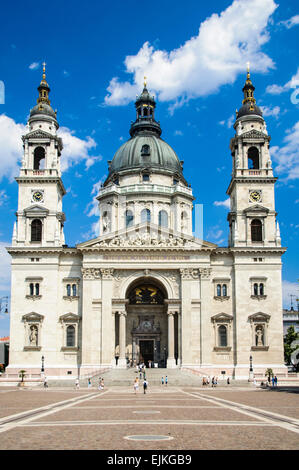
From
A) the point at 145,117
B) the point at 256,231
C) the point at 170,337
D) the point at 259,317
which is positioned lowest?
the point at 170,337

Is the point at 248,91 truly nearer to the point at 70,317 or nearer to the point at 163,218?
the point at 163,218

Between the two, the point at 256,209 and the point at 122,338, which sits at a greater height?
the point at 256,209

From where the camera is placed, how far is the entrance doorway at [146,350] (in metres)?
69.2

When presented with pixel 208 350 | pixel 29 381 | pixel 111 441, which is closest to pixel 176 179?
pixel 208 350

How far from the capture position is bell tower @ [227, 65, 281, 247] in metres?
67.4

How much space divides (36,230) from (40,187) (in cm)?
518

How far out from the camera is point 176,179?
3317 inches

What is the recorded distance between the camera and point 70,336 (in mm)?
65125

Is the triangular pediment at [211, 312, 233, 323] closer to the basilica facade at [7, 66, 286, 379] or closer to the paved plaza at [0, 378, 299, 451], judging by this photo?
the basilica facade at [7, 66, 286, 379]

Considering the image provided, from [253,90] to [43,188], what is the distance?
29590mm

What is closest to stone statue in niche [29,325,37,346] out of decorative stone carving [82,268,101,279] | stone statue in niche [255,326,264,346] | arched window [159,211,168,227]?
decorative stone carving [82,268,101,279]

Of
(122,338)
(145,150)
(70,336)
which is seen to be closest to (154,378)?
(122,338)

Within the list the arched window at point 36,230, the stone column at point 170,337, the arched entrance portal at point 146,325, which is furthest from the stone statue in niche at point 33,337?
the stone column at point 170,337
